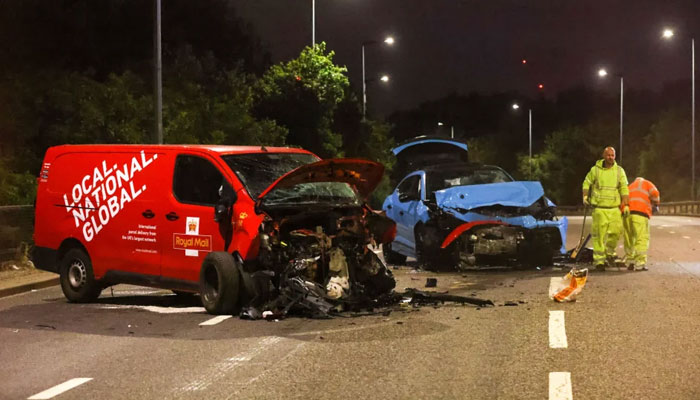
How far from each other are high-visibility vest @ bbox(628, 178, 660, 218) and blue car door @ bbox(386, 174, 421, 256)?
3.49 metres

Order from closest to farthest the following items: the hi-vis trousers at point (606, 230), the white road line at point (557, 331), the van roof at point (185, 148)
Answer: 1. the white road line at point (557, 331)
2. the van roof at point (185, 148)
3. the hi-vis trousers at point (606, 230)

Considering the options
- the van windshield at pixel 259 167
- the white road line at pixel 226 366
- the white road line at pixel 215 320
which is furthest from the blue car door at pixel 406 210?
the white road line at pixel 226 366

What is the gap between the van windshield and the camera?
38.0 ft

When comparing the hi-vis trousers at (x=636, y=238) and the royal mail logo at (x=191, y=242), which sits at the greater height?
the royal mail logo at (x=191, y=242)

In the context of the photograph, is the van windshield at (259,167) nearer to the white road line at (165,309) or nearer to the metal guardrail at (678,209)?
the white road line at (165,309)

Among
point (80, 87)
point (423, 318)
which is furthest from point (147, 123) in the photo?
point (423, 318)

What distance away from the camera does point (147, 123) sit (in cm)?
2844

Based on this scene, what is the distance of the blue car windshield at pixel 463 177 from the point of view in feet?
56.7

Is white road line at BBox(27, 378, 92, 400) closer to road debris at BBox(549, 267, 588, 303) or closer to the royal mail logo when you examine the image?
the royal mail logo

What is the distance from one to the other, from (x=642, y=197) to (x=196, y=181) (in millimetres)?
8439

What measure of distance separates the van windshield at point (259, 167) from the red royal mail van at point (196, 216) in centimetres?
2

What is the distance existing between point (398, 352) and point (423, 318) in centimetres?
207

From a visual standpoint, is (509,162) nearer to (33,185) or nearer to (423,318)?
(33,185)

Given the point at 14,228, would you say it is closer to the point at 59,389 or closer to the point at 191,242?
the point at 191,242
